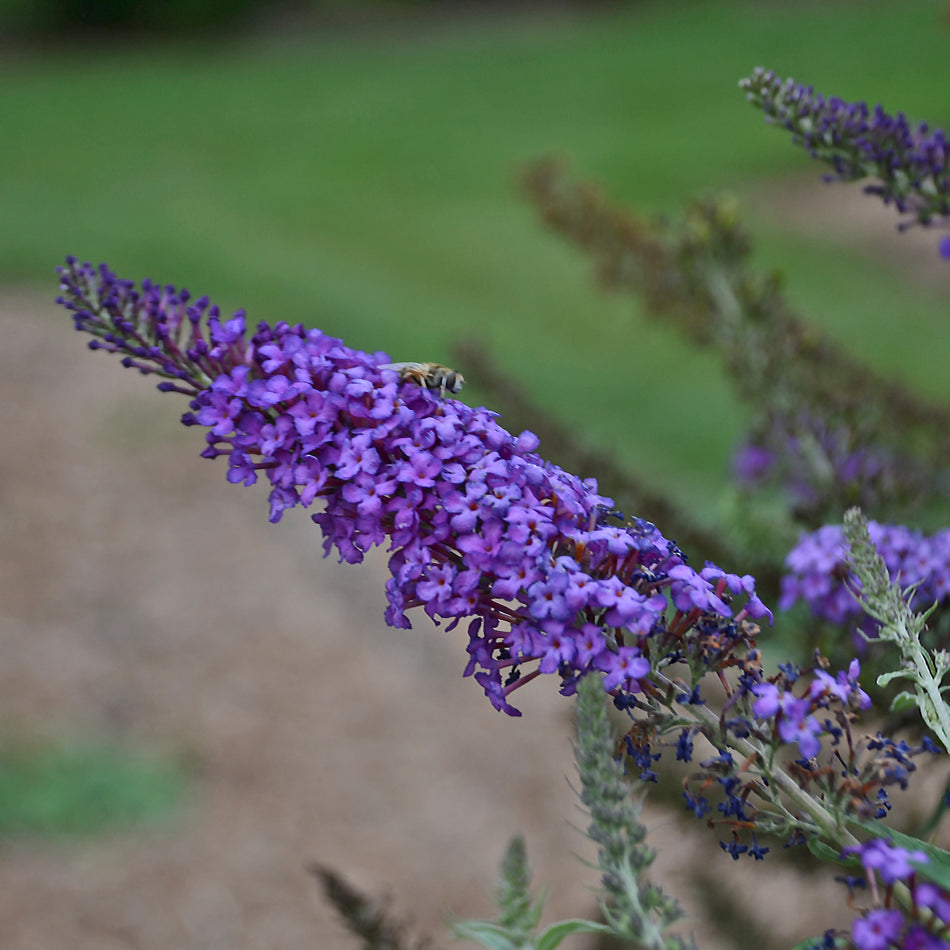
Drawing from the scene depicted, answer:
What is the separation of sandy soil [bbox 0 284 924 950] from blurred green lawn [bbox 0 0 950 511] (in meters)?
1.25

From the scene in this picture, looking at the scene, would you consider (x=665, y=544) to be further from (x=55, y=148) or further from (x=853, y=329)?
(x=55, y=148)

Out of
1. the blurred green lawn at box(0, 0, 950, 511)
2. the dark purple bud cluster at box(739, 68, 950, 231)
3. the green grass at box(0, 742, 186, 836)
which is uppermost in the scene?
the dark purple bud cluster at box(739, 68, 950, 231)

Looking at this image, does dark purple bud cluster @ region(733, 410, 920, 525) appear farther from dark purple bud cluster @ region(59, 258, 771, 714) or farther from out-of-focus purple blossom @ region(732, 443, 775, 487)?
dark purple bud cluster @ region(59, 258, 771, 714)

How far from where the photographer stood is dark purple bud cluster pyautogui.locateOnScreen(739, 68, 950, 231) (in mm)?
1510

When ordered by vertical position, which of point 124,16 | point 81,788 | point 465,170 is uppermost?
point 124,16

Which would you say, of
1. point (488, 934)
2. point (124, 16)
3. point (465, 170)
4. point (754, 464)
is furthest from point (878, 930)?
point (124, 16)

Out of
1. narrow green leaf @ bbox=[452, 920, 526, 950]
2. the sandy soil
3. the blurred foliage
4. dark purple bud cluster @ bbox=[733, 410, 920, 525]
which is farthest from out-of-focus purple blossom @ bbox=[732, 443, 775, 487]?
the blurred foliage

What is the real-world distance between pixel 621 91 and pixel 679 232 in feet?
44.6

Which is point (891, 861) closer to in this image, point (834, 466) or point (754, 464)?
point (834, 466)

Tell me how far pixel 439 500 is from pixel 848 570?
2.41 feet

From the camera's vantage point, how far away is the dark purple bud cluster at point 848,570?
1596 mm

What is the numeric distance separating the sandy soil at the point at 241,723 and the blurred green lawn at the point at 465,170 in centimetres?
125

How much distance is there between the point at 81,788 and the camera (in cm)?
363

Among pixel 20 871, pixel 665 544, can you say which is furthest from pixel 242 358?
pixel 20 871
